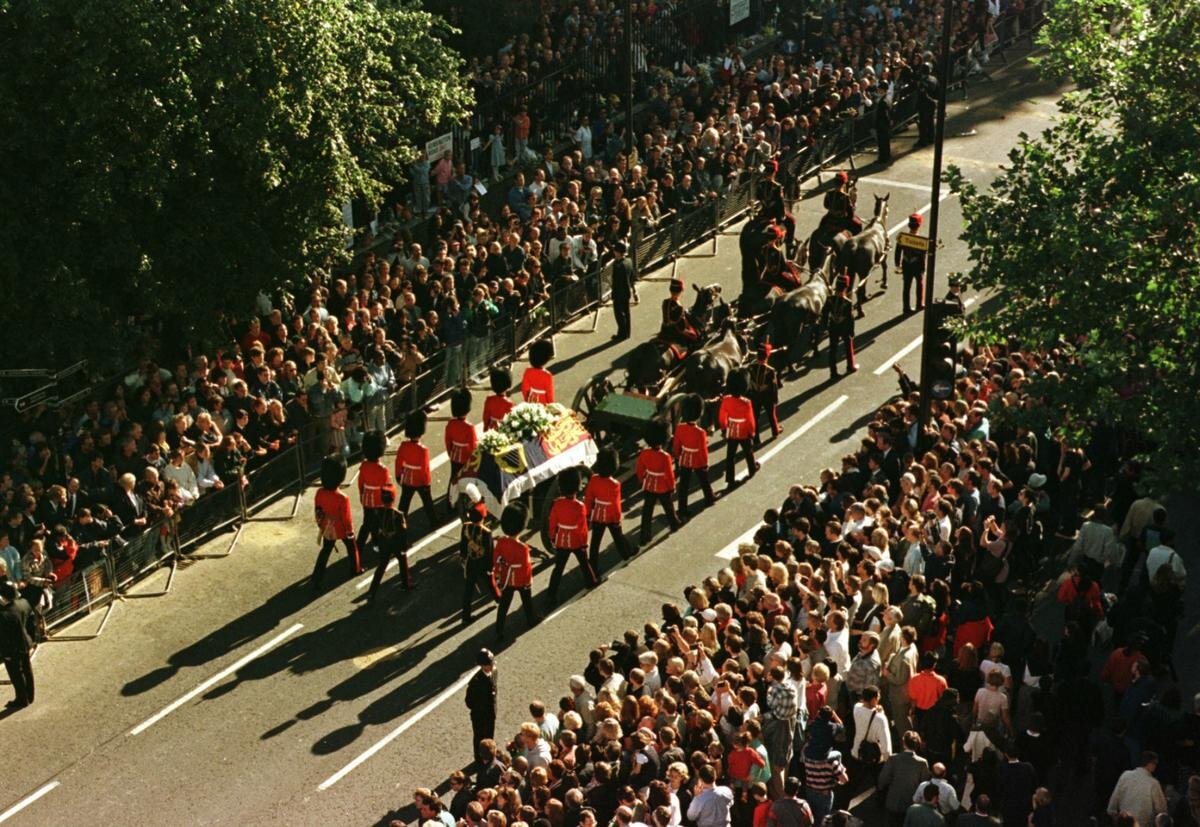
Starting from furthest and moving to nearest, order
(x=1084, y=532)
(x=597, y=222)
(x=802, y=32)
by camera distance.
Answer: (x=802, y=32) → (x=597, y=222) → (x=1084, y=532)

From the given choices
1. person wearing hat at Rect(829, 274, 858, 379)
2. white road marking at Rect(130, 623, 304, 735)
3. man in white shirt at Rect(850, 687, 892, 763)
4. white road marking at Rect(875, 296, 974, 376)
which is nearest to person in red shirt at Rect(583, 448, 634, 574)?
white road marking at Rect(130, 623, 304, 735)

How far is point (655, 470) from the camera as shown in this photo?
75.6ft

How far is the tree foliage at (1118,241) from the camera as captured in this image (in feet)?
60.0

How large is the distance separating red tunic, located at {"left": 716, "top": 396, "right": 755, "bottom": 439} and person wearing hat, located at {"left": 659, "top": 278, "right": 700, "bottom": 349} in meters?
1.70

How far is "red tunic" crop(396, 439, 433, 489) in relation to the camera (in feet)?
76.6

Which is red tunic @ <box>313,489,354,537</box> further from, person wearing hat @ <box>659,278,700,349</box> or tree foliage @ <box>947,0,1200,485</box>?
tree foliage @ <box>947,0,1200,485</box>

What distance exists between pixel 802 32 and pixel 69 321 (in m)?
21.8

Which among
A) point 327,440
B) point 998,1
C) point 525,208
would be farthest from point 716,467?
point 998,1

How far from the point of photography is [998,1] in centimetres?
4172

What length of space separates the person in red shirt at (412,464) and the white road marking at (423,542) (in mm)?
535

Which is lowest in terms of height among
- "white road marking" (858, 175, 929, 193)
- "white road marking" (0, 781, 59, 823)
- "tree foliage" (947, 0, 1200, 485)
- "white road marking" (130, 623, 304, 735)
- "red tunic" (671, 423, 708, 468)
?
"white road marking" (130, 623, 304, 735)

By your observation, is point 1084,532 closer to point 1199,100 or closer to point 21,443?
point 1199,100

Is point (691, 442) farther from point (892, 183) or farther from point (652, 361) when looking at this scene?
point (892, 183)

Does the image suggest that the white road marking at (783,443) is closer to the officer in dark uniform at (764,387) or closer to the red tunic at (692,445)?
the officer in dark uniform at (764,387)
